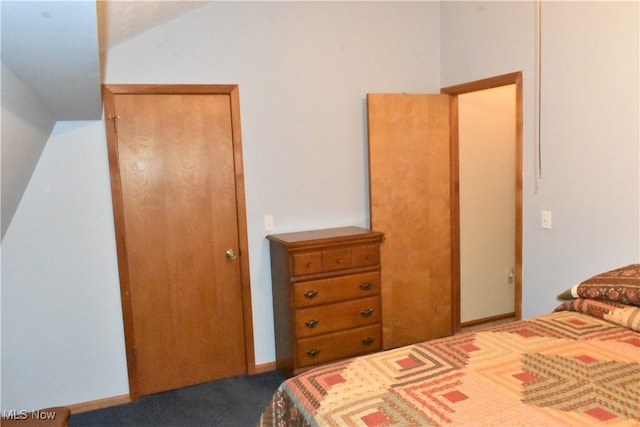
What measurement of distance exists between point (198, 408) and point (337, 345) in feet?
3.18

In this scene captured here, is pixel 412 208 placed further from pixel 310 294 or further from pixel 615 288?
pixel 615 288

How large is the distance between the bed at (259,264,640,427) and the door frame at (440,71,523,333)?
1.10 m

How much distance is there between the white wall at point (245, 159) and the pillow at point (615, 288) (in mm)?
1761

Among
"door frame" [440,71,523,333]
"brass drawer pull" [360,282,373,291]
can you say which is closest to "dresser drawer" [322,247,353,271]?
"brass drawer pull" [360,282,373,291]

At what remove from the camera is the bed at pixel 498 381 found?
57.6 inches

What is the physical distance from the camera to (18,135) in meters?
2.25

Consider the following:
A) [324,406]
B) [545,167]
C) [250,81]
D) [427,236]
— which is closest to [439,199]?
[427,236]

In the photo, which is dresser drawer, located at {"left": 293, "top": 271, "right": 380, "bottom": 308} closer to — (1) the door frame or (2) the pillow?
(1) the door frame

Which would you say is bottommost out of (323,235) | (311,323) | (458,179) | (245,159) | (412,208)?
(311,323)

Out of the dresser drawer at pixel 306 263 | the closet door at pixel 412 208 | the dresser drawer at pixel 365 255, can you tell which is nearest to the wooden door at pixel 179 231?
the dresser drawer at pixel 306 263

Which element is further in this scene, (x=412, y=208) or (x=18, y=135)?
(x=412, y=208)

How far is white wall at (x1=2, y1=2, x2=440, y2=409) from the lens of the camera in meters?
2.96

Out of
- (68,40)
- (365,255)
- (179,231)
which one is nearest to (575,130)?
(365,255)

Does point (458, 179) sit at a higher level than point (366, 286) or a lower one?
higher
